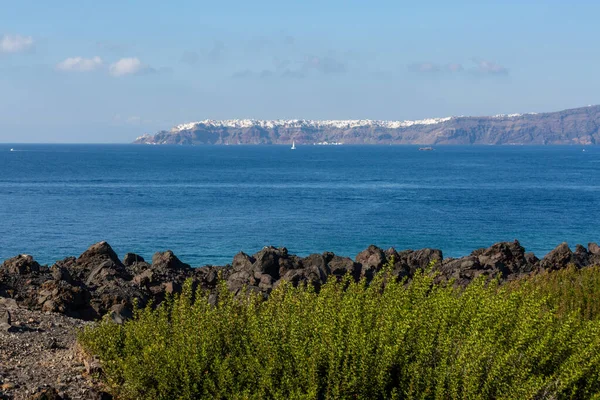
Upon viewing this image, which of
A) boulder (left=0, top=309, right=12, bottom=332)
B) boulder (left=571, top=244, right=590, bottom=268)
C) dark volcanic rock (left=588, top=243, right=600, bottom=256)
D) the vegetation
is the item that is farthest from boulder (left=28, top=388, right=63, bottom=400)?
dark volcanic rock (left=588, top=243, right=600, bottom=256)

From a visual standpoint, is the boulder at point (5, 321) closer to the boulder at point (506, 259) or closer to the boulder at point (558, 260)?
the boulder at point (506, 259)

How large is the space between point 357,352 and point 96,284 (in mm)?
16781

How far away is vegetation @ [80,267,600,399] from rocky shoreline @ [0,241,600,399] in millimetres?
951

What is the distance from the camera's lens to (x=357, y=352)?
11086 millimetres

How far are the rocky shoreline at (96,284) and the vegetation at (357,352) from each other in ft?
3.12

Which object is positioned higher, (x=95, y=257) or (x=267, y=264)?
(x=95, y=257)

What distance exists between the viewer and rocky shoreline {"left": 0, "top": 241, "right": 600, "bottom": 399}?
12875mm

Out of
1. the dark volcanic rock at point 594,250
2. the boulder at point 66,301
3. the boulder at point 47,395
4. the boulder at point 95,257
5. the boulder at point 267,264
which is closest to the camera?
the boulder at point 47,395

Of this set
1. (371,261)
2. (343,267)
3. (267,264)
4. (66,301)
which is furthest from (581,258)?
(66,301)

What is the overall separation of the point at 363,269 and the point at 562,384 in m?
20.9

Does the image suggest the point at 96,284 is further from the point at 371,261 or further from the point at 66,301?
the point at 371,261

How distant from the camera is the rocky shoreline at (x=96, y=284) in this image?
42.2ft

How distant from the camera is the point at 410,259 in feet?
117

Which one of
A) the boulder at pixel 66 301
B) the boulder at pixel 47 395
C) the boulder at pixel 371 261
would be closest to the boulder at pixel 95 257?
the boulder at pixel 66 301
